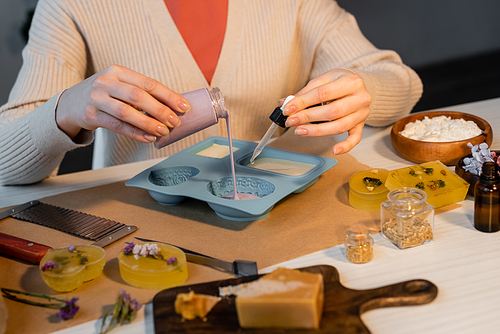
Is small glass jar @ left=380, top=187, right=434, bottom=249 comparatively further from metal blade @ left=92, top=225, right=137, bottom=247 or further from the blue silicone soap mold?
metal blade @ left=92, top=225, right=137, bottom=247

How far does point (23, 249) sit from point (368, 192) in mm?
792

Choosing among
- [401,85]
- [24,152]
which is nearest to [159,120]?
[24,152]

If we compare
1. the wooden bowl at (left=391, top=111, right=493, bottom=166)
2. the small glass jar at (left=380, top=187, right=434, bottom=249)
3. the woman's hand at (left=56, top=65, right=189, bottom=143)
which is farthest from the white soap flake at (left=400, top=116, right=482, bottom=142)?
the woman's hand at (left=56, top=65, right=189, bottom=143)

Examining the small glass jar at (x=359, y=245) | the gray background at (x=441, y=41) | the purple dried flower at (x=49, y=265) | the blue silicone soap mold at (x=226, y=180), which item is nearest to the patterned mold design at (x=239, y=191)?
the blue silicone soap mold at (x=226, y=180)

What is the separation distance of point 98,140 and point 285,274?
1.46 metres

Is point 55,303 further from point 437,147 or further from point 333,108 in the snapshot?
point 437,147

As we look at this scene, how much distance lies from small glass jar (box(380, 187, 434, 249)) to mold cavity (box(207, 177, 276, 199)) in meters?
0.32

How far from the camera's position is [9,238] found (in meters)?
0.99

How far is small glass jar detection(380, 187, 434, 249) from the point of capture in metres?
0.89

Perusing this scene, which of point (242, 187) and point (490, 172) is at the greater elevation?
point (490, 172)

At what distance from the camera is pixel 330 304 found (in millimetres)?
720

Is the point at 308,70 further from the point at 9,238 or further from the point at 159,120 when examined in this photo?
the point at 9,238

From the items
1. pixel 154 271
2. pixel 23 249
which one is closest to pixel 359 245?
pixel 154 271

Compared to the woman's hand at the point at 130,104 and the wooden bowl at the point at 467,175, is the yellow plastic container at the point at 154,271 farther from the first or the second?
the wooden bowl at the point at 467,175
